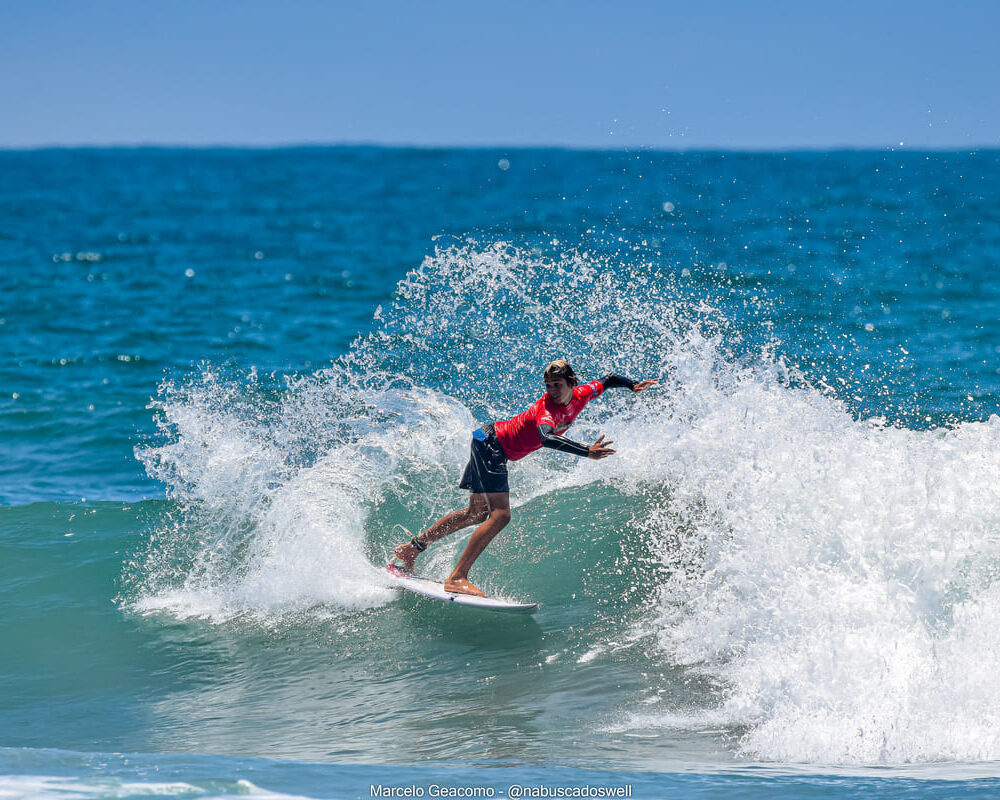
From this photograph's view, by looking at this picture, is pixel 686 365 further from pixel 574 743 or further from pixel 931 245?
pixel 931 245

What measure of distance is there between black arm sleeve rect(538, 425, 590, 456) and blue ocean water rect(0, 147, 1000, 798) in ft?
4.41

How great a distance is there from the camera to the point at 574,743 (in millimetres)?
5445

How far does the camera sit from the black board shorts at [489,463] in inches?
285

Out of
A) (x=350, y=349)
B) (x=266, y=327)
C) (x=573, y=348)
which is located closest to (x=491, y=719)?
(x=573, y=348)

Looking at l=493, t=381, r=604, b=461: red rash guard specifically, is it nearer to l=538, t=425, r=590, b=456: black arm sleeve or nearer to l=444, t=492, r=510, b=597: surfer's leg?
l=538, t=425, r=590, b=456: black arm sleeve

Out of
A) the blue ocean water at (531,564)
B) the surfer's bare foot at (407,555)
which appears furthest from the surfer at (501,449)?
the blue ocean water at (531,564)

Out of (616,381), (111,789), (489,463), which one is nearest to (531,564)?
(489,463)

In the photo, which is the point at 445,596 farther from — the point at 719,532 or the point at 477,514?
the point at 719,532

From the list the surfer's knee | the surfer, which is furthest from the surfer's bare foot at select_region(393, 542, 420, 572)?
the surfer's knee

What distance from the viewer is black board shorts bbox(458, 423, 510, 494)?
7242mm

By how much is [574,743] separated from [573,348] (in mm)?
8313

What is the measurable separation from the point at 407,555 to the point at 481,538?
31.8 inches

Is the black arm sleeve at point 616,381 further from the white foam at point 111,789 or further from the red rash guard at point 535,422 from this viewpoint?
the white foam at point 111,789

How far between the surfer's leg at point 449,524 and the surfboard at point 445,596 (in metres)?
0.10
